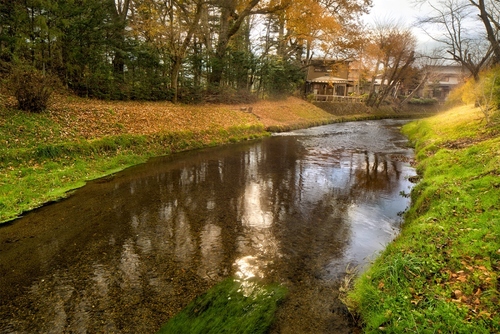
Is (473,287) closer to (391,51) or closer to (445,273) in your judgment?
(445,273)

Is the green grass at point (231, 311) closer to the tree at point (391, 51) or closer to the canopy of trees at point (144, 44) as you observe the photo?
the canopy of trees at point (144, 44)

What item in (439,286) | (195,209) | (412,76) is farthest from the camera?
(412,76)

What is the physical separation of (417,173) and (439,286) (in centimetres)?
903

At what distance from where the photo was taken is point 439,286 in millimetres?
3826

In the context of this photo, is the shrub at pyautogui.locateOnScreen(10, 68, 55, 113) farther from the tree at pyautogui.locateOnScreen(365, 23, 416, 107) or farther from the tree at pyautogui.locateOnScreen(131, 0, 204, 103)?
the tree at pyautogui.locateOnScreen(365, 23, 416, 107)

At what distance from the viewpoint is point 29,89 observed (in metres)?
11.4

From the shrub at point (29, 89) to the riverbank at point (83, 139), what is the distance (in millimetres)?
434

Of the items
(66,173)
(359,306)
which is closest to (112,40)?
(66,173)

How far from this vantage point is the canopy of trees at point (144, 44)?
1409cm

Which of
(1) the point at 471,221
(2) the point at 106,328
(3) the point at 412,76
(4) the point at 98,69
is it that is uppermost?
(3) the point at 412,76

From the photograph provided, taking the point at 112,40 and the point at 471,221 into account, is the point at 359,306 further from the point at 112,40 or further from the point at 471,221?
the point at 112,40

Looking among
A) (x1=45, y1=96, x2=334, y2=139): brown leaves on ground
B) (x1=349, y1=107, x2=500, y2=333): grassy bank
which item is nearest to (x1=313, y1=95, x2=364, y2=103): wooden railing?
(x1=45, y1=96, x2=334, y2=139): brown leaves on ground

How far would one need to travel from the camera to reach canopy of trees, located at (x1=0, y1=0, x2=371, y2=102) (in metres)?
14.1

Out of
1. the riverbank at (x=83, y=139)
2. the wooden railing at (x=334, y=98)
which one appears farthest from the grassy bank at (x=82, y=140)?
the wooden railing at (x=334, y=98)
